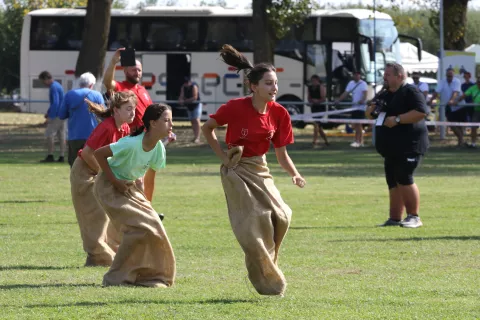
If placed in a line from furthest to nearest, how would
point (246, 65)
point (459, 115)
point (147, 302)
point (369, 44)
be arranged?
point (369, 44), point (459, 115), point (246, 65), point (147, 302)

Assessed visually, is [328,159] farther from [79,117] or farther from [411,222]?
[411,222]

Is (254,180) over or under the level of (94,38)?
under

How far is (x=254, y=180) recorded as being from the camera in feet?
27.9

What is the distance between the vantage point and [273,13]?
33625 mm

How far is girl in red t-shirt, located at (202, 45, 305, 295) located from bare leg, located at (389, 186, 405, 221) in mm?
5541

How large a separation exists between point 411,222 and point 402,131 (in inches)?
43.1

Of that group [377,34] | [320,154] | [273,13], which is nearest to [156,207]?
[320,154]

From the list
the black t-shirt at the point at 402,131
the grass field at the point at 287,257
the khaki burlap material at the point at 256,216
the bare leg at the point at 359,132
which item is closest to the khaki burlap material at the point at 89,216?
the grass field at the point at 287,257

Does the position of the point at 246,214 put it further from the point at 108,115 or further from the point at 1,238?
the point at 1,238

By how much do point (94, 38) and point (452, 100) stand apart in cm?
1005

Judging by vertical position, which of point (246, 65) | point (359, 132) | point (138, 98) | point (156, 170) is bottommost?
point (359, 132)

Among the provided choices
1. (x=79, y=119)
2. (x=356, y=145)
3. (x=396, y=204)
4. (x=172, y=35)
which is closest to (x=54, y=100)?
(x=356, y=145)

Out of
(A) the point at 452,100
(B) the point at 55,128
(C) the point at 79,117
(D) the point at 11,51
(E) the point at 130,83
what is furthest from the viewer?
(D) the point at 11,51

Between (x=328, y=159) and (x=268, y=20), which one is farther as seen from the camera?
(x=268, y=20)
